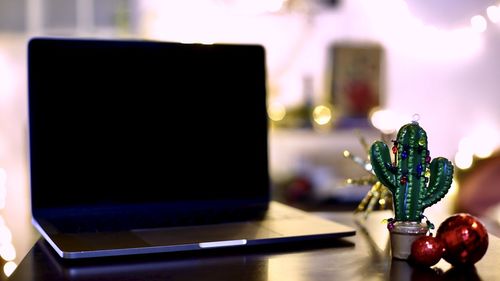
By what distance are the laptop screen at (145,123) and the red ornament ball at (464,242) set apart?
15.1 inches

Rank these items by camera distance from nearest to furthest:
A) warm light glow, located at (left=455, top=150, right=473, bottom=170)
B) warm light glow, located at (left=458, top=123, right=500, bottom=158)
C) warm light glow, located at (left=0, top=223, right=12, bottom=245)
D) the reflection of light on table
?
the reflection of light on table
warm light glow, located at (left=0, top=223, right=12, bottom=245)
warm light glow, located at (left=455, top=150, right=473, bottom=170)
warm light glow, located at (left=458, top=123, right=500, bottom=158)

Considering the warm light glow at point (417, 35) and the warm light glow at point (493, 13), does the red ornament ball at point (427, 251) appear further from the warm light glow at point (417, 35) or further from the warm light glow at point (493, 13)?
the warm light glow at point (417, 35)

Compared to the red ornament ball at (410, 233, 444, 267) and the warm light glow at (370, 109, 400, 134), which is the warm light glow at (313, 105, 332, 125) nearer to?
the warm light glow at (370, 109, 400, 134)

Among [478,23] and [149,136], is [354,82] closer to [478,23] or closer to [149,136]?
[478,23]

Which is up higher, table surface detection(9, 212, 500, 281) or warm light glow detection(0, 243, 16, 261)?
table surface detection(9, 212, 500, 281)

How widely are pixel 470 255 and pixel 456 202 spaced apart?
4.10ft

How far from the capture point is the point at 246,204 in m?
1.03

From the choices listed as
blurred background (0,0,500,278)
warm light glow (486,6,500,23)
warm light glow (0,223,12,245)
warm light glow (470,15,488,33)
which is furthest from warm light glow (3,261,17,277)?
blurred background (0,0,500,278)

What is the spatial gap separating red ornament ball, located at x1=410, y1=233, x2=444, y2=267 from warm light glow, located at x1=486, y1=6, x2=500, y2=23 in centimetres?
172

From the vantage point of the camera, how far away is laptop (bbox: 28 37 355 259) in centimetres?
94

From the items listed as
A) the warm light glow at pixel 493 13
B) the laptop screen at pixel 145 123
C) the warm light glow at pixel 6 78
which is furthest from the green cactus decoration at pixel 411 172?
the warm light glow at pixel 6 78

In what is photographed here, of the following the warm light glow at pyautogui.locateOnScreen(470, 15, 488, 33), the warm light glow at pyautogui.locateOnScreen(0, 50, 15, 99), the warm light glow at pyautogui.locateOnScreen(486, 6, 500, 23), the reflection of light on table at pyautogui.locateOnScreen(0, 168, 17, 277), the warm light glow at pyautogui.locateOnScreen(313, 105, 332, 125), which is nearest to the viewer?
the reflection of light on table at pyautogui.locateOnScreen(0, 168, 17, 277)

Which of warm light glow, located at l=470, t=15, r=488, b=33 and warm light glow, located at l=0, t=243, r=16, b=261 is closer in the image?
warm light glow, located at l=0, t=243, r=16, b=261

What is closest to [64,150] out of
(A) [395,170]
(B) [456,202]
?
(A) [395,170]
